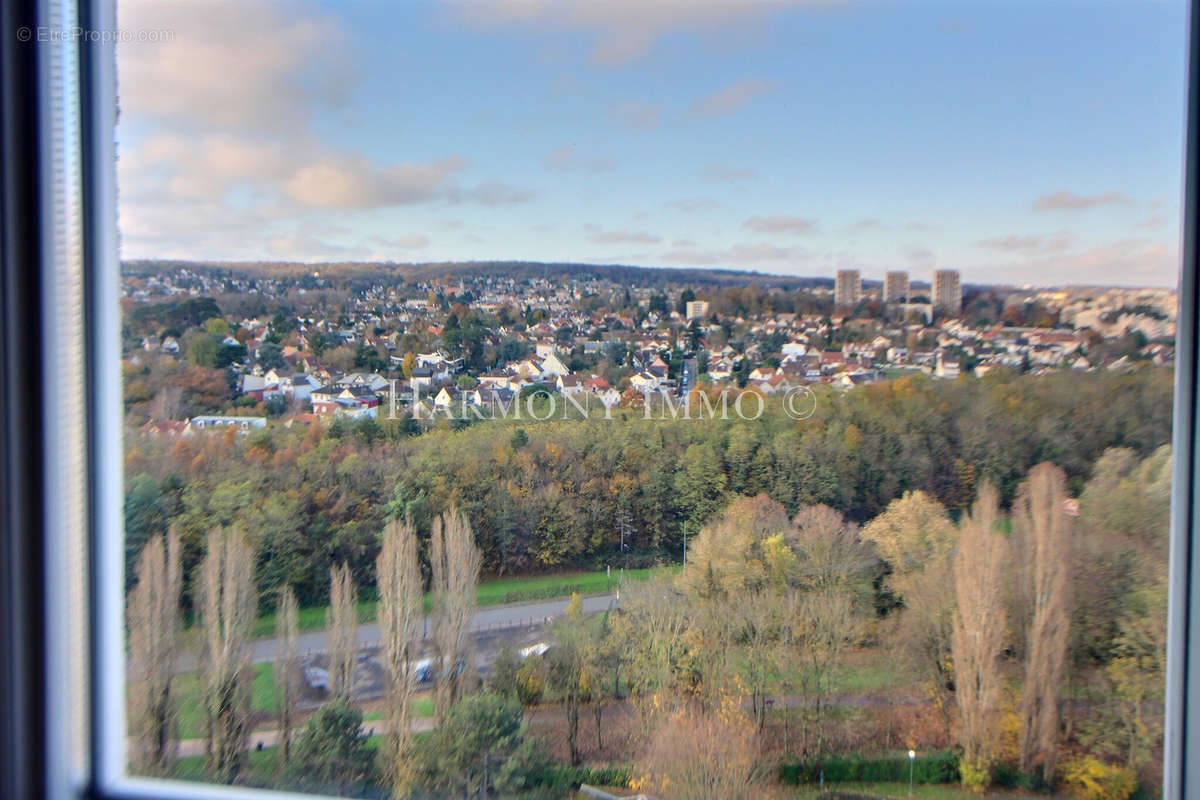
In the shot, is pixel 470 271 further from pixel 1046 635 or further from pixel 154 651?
pixel 1046 635

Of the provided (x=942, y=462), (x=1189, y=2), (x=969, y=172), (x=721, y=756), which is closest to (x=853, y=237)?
(x=969, y=172)

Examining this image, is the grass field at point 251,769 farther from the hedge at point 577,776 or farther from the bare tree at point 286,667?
the hedge at point 577,776

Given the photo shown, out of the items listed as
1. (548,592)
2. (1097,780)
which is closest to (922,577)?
(1097,780)

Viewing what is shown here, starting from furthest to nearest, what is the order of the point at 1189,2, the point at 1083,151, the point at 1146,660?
1. the point at 1083,151
2. the point at 1146,660
3. the point at 1189,2

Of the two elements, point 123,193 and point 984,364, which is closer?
point 984,364

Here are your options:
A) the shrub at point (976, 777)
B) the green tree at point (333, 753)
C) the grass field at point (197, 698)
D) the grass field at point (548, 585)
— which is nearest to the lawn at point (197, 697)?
the grass field at point (197, 698)

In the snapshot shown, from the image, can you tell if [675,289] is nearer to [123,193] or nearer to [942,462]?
[942,462]

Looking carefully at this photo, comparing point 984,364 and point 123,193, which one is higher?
point 123,193
